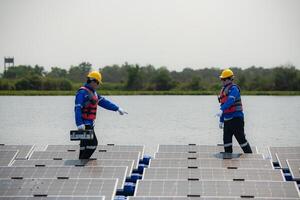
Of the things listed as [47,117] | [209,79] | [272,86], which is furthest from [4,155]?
[209,79]

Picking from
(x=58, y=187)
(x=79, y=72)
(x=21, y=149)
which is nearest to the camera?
(x=58, y=187)

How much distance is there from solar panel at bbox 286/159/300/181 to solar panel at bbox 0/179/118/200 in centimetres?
325

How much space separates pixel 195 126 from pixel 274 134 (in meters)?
4.94

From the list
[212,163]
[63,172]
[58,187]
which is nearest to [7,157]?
[63,172]

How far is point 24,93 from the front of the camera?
64.4 m

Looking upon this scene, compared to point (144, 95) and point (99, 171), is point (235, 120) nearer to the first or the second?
point (99, 171)

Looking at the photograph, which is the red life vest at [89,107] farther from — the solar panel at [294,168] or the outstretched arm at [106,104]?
the solar panel at [294,168]

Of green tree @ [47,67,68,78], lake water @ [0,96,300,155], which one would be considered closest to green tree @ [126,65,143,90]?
green tree @ [47,67,68,78]

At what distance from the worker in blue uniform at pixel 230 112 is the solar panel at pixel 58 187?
3.54 metres

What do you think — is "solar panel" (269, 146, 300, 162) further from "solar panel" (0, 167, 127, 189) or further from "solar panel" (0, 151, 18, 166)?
"solar panel" (0, 151, 18, 166)

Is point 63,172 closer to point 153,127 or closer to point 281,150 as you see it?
point 281,150

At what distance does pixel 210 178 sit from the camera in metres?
10.4

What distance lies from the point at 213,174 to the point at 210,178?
205mm

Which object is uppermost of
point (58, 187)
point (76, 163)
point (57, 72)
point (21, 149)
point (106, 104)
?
point (57, 72)
